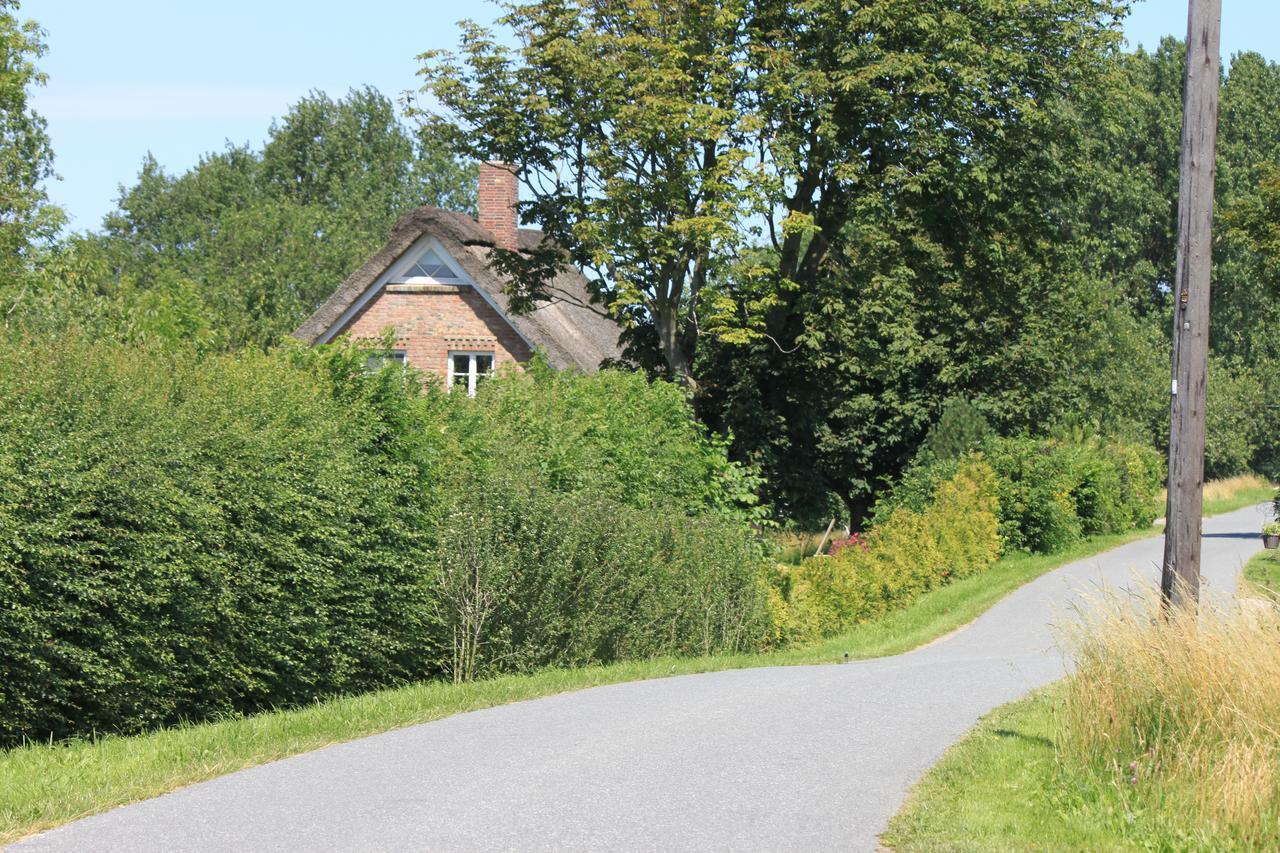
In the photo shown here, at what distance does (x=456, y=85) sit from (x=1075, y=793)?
2497 cm

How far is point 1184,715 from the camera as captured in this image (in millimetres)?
8906

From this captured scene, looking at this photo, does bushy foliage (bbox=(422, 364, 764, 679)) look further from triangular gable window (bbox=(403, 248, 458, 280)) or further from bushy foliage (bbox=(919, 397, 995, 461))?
triangular gable window (bbox=(403, 248, 458, 280))

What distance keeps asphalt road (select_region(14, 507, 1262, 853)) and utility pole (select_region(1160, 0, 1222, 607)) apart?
58 cm

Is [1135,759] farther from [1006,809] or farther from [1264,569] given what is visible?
[1264,569]

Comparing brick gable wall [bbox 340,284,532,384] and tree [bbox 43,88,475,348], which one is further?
tree [bbox 43,88,475,348]

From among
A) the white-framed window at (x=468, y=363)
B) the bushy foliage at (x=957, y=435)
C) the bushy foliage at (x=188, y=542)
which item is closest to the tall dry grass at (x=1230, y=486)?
the bushy foliage at (x=957, y=435)

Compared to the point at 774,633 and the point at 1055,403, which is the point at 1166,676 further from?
the point at 1055,403

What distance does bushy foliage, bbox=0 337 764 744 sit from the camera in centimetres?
1020

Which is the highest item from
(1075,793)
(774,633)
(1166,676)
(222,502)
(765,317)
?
(765,317)

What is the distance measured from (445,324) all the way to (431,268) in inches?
61.3

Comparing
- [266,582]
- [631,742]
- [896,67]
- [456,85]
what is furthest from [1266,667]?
[456,85]

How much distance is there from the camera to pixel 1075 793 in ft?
27.6

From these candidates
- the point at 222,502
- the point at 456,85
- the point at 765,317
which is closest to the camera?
the point at 222,502

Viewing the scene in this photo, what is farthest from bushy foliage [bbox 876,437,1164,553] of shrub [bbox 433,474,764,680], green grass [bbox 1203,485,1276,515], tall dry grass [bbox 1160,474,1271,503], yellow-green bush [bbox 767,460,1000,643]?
tall dry grass [bbox 1160,474,1271,503]
